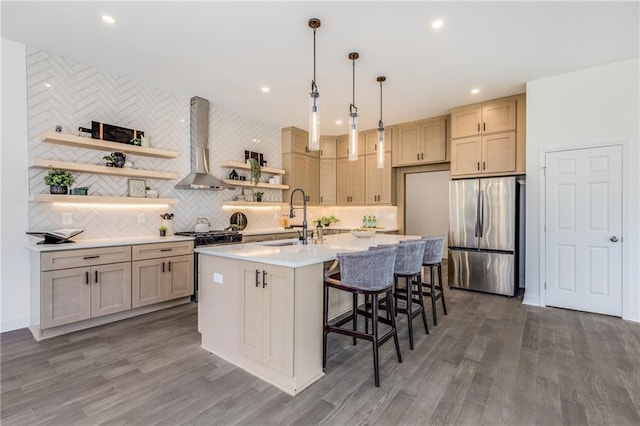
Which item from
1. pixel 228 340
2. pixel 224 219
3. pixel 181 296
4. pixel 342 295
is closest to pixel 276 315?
pixel 228 340

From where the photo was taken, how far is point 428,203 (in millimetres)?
7012

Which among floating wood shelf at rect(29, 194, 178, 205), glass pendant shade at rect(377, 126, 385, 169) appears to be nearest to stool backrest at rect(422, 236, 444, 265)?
glass pendant shade at rect(377, 126, 385, 169)

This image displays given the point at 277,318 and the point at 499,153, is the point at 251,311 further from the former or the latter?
the point at 499,153

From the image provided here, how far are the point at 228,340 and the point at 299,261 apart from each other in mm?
1055

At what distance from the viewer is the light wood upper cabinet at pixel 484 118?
14.9ft

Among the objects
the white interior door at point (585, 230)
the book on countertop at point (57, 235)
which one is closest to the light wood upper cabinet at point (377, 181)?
the white interior door at point (585, 230)

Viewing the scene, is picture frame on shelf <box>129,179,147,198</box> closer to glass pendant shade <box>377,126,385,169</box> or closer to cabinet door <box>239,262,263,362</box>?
cabinet door <box>239,262,263,362</box>

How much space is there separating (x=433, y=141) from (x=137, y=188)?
478 cm

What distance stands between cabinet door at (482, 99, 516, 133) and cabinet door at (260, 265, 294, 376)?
163 inches

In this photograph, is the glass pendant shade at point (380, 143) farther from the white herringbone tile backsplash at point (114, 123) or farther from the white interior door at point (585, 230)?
the white herringbone tile backsplash at point (114, 123)

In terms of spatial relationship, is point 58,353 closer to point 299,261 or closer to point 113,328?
point 113,328

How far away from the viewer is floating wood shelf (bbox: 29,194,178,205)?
3250 mm

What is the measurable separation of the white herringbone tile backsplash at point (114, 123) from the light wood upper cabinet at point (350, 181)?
240 centimetres

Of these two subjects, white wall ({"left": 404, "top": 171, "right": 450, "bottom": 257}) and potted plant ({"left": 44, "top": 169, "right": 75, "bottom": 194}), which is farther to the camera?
white wall ({"left": 404, "top": 171, "right": 450, "bottom": 257})
